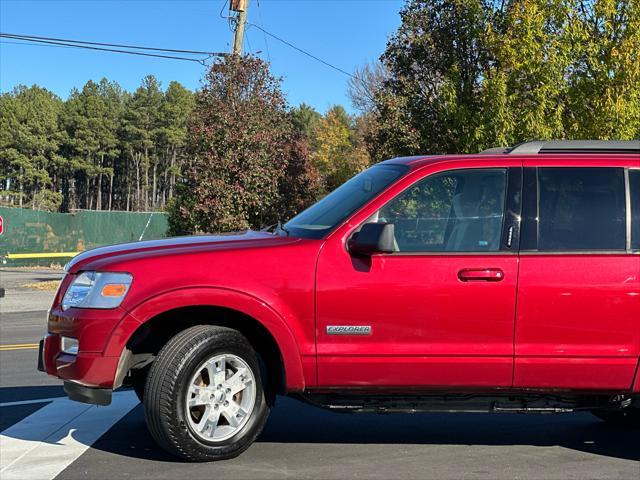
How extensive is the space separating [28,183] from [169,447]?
313 feet

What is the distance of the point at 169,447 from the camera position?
4.98 meters

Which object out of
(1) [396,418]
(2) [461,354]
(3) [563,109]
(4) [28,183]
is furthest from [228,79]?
(4) [28,183]

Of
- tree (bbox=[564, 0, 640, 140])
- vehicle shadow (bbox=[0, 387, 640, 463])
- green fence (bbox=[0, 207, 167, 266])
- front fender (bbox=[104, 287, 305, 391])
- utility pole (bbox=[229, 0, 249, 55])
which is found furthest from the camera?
green fence (bbox=[0, 207, 167, 266])

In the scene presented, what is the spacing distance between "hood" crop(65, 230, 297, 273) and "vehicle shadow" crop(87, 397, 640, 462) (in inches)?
51.6

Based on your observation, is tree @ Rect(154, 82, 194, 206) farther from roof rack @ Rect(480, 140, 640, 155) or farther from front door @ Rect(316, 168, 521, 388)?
front door @ Rect(316, 168, 521, 388)

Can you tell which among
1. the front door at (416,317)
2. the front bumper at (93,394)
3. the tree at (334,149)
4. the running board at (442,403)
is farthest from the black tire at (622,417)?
the tree at (334,149)

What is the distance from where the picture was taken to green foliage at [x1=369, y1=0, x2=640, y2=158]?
576 inches

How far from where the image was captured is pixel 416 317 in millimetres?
4953

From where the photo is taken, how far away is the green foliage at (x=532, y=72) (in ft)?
48.0

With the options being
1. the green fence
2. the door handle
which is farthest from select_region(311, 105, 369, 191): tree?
the door handle

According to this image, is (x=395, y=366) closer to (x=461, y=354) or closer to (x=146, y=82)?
(x=461, y=354)

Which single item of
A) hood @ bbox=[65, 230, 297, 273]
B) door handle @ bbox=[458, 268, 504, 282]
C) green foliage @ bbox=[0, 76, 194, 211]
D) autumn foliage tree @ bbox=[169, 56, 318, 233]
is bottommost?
door handle @ bbox=[458, 268, 504, 282]

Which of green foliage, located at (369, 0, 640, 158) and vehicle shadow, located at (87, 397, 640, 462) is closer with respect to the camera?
vehicle shadow, located at (87, 397, 640, 462)

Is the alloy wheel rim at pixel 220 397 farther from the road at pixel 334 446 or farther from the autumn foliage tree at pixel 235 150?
the autumn foliage tree at pixel 235 150
